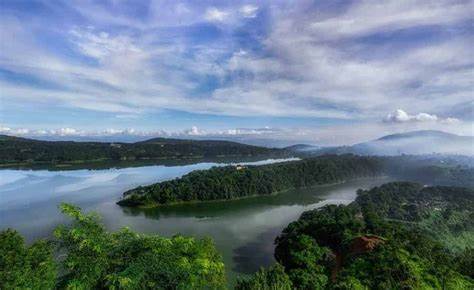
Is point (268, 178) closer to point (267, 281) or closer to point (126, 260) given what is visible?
point (267, 281)

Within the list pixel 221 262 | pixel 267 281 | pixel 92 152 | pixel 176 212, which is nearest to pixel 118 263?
pixel 221 262

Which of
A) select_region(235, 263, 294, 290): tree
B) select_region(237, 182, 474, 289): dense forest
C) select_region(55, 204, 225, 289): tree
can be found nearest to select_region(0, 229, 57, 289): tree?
select_region(55, 204, 225, 289): tree

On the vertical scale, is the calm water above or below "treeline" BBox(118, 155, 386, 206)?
below

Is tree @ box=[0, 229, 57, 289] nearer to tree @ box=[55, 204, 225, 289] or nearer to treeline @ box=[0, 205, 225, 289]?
treeline @ box=[0, 205, 225, 289]

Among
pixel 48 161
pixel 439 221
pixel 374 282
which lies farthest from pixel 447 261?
pixel 48 161

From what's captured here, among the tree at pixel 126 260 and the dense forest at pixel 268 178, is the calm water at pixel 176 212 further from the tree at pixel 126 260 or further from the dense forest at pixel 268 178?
the tree at pixel 126 260

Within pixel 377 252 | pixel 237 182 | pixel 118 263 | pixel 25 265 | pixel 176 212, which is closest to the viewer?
pixel 118 263
